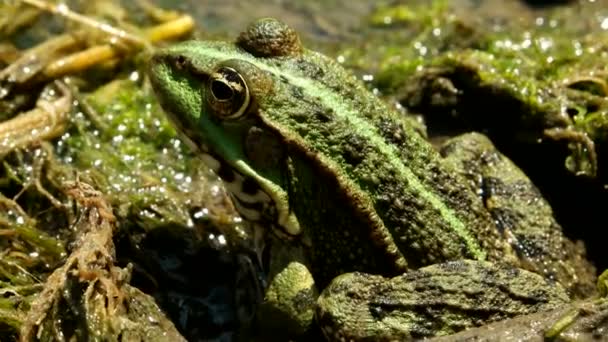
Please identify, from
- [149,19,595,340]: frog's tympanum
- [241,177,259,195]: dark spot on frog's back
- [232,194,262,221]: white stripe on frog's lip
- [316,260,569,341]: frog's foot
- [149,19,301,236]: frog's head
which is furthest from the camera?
[232,194,262,221]: white stripe on frog's lip

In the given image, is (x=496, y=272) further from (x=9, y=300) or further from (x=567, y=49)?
(x=567, y=49)

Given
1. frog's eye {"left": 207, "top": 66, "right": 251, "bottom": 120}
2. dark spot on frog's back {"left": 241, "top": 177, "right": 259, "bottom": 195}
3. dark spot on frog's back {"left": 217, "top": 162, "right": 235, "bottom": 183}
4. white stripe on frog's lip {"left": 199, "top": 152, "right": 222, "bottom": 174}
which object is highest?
frog's eye {"left": 207, "top": 66, "right": 251, "bottom": 120}

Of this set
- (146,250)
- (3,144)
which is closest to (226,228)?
(146,250)

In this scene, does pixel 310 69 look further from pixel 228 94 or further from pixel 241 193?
pixel 241 193

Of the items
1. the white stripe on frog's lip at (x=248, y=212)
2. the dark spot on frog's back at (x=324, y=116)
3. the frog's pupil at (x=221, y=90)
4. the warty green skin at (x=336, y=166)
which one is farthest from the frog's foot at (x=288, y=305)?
the frog's pupil at (x=221, y=90)

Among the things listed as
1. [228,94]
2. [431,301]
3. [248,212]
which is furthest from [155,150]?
[431,301]

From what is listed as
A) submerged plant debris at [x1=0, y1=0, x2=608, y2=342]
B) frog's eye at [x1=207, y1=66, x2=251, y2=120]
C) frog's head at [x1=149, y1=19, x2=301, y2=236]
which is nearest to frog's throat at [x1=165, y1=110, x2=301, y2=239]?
frog's head at [x1=149, y1=19, x2=301, y2=236]

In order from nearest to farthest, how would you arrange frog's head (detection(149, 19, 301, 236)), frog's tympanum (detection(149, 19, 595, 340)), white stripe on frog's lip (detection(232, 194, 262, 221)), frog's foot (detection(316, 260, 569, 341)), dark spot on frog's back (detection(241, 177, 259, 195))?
1. frog's foot (detection(316, 260, 569, 341))
2. frog's tympanum (detection(149, 19, 595, 340))
3. frog's head (detection(149, 19, 301, 236))
4. dark spot on frog's back (detection(241, 177, 259, 195))
5. white stripe on frog's lip (detection(232, 194, 262, 221))

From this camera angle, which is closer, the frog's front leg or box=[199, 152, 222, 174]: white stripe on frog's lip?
the frog's front leg

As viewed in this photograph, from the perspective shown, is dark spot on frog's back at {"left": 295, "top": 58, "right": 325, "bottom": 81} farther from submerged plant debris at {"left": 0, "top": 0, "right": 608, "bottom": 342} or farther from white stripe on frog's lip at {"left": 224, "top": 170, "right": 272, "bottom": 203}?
submerged plant debris at {"left": 0, "top": 0, "right": 608, "bottom": 342}
